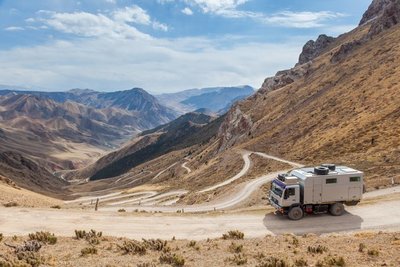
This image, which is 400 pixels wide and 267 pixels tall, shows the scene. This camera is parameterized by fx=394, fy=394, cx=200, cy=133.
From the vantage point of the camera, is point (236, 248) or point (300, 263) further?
point (236, 248)

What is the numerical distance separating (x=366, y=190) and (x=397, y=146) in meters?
19.4

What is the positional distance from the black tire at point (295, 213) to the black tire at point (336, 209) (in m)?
2.54

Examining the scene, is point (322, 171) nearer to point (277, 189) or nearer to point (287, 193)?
point (287, 193)

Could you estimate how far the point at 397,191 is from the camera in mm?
37375

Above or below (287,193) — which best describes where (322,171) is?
above

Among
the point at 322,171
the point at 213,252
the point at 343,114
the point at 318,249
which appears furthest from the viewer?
the point at 343,114

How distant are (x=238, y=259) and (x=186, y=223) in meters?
10.3

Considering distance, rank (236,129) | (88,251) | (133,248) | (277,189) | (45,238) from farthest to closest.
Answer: (236,129), (277,189), (45,238), (133,248), (88,251)

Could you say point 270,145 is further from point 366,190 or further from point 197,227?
point 197,227

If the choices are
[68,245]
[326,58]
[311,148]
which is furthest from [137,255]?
[326,58]

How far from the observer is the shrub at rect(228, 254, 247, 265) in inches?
751

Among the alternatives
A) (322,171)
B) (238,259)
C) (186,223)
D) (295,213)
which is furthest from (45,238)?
(322,171)

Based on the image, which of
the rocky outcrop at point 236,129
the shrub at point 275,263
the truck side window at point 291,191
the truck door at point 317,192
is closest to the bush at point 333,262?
the shrub at point 275,263

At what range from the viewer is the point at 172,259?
19391 mm
